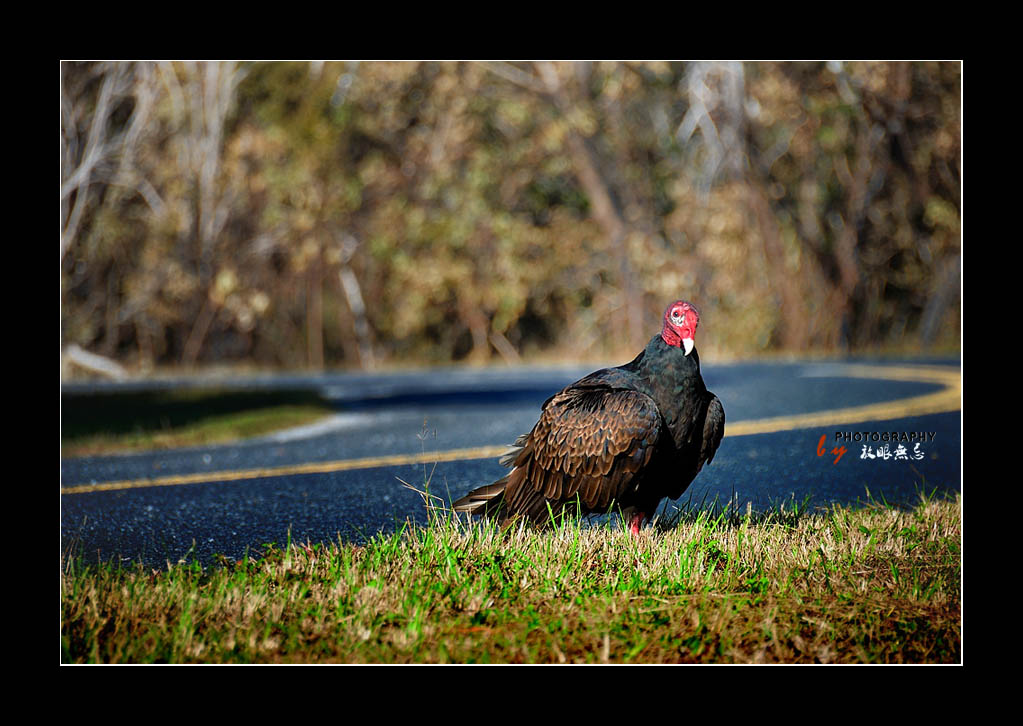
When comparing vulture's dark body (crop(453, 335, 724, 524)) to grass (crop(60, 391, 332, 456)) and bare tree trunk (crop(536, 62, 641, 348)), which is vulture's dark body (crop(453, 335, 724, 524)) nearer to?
grass (crop(60, 391, 332, 456))

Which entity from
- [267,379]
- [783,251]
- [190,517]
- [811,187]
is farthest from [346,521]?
[811,187]

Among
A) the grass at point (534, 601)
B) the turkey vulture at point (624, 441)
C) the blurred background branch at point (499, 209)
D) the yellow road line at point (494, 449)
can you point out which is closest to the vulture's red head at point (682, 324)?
the turkey vulture at point (624, 441)

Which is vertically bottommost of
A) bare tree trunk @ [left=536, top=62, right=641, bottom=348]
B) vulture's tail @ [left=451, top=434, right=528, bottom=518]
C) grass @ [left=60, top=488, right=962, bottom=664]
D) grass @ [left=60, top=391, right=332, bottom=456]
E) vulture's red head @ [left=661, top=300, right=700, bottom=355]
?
grass @ [left=60, top=488, right=962, bottom=664]

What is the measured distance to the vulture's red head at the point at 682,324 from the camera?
3150mm

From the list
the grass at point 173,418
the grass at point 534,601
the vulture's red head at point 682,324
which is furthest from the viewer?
the grass at point 173,418

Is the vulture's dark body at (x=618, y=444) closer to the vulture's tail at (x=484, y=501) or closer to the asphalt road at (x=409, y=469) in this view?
the vulture's tail at (x=484, y=501)

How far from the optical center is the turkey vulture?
126 inches

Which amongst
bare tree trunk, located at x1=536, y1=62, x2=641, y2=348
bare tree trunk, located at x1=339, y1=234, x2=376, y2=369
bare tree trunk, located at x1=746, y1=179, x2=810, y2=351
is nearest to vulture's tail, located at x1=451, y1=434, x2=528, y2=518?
bare tree trunk, located at x1=746, y1=179, x2=810, y2=351

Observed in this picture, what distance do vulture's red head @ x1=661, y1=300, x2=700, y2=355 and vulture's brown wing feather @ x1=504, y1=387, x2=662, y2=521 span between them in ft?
0.71

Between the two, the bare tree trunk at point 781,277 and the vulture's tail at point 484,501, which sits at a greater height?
the bare tree trunk at point 781,277

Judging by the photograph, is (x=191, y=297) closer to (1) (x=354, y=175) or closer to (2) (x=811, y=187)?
(1) (x=354, y=175)

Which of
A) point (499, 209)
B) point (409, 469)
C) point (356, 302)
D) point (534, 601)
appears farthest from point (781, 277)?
point (534, 601)

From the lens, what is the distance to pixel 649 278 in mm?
9094

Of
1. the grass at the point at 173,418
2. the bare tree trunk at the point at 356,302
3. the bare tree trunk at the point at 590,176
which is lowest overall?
the grass at the point at 173,418
